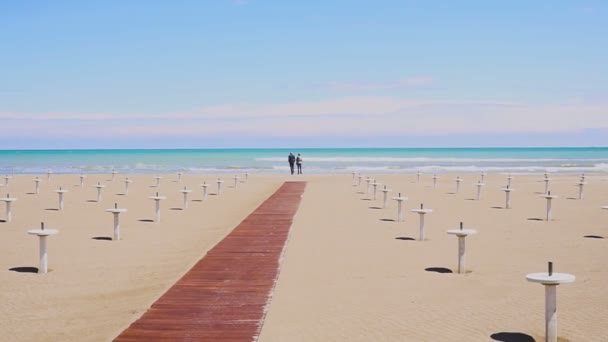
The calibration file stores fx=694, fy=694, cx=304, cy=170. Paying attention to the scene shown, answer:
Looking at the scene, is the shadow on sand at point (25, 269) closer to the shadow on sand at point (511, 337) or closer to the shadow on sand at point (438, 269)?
the shadow on sand at point (438, 269)

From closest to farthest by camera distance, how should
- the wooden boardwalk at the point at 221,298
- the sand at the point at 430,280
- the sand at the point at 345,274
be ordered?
the wooden boardwalk at the point at 221,298, the sand at the point at 430,280, the sand at the point at 345,274

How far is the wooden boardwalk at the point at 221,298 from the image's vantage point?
669 cm

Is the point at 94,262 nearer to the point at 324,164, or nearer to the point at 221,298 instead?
the point at 221,298

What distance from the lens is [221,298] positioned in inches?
320

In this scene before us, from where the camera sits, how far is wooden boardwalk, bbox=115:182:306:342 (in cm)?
669

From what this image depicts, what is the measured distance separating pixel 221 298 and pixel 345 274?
2519mm

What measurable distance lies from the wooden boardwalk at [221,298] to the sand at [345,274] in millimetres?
204

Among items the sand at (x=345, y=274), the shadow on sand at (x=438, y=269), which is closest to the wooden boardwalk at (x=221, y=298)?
the sand at (x=345, y=274)

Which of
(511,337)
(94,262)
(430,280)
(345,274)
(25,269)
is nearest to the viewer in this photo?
(511,337)

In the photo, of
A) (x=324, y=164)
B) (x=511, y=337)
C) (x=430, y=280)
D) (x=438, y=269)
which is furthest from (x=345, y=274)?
(x=324, y=164)

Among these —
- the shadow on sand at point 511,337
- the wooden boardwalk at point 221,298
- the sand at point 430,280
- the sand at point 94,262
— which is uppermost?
the wooden boardwalk at point 221,298

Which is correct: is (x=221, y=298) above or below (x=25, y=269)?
above

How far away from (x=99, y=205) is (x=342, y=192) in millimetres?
10040

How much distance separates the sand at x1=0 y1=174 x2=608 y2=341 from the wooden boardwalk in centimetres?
20
